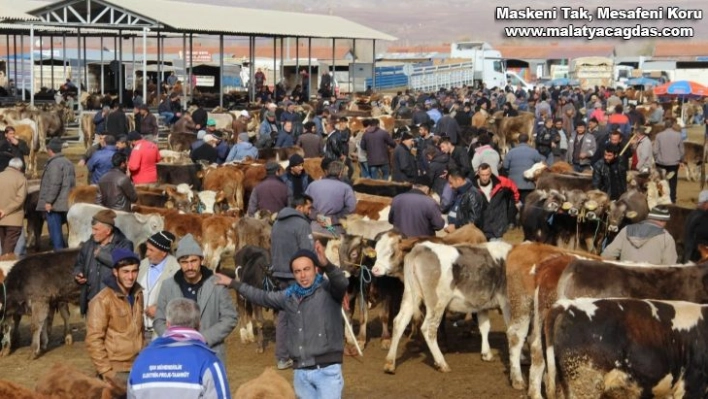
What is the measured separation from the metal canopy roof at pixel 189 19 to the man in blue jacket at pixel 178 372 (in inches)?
949

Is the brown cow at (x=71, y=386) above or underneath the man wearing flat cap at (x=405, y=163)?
underneath

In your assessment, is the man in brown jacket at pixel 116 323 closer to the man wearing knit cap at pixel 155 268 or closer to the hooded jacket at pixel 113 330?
the hooded jacket at pixel 113 330

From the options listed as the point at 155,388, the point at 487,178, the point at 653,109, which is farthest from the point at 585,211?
the point at 653,109

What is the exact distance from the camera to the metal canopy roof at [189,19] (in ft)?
96.6

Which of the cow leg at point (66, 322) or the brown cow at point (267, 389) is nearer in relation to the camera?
the brown cow at point (267, 389)

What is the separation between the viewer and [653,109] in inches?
1428

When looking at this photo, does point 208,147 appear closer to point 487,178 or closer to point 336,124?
point 336,124

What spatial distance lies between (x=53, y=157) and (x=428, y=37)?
13988cm

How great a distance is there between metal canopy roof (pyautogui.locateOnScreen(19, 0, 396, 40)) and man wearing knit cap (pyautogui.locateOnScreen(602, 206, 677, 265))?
20.3 metres

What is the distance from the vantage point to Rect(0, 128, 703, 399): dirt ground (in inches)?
413

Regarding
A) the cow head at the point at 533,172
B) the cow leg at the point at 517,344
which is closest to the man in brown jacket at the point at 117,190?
the cow leg at the point at 517,344

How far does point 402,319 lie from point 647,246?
240 cm

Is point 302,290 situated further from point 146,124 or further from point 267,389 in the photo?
point 146,124

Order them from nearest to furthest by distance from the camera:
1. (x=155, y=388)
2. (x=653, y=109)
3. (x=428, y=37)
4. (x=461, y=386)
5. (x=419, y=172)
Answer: (x=155, y=388) → (x=461, y=386) → (x=419, y=172) → (x=653, y=109) → (x=428, y=37)
